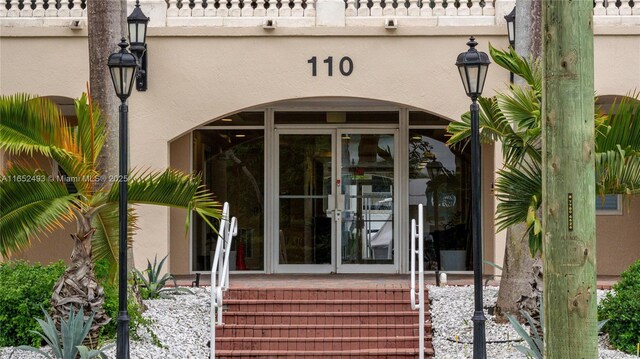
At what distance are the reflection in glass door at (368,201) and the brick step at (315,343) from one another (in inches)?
198

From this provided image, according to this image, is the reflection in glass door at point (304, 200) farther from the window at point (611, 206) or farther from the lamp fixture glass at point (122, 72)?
the lamp fixture glass at point (122, 72)

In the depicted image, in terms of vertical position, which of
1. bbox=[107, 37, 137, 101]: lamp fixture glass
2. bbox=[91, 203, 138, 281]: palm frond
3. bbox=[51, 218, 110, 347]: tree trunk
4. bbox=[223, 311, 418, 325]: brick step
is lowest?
bbox=[223, 311, 418, 325]: brick step

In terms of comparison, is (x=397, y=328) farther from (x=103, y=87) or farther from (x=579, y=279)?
(x=579, y=279)

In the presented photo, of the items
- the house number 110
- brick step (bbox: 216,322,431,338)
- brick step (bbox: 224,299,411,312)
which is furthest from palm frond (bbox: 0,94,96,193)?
the house number 110

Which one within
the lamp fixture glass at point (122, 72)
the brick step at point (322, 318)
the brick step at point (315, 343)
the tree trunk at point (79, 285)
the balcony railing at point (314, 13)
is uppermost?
the balcony railing at point (314, 13)

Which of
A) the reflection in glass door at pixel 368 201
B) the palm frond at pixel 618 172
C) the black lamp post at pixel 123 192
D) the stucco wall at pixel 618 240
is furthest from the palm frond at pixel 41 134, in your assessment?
the stucco wall at pixel 618 240

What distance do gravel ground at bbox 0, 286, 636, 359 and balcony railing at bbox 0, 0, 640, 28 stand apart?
4228mm

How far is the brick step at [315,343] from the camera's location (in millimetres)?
11203

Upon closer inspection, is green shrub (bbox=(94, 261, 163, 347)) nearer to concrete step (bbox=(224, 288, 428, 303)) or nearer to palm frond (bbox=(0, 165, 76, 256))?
palm frond (bbox=(0, 165, 76, 256))

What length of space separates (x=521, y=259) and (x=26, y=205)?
5.62m

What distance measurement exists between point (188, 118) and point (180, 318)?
3852mm

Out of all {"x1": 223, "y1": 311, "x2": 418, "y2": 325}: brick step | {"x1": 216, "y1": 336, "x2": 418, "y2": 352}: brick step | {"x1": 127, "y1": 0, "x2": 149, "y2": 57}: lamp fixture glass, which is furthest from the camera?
{"x1": 127, "y1": 0, "x2": 149, "y2": 57}: lamp fixture glass

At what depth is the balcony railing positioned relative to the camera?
14.3 metres

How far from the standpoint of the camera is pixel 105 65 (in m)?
11.2
